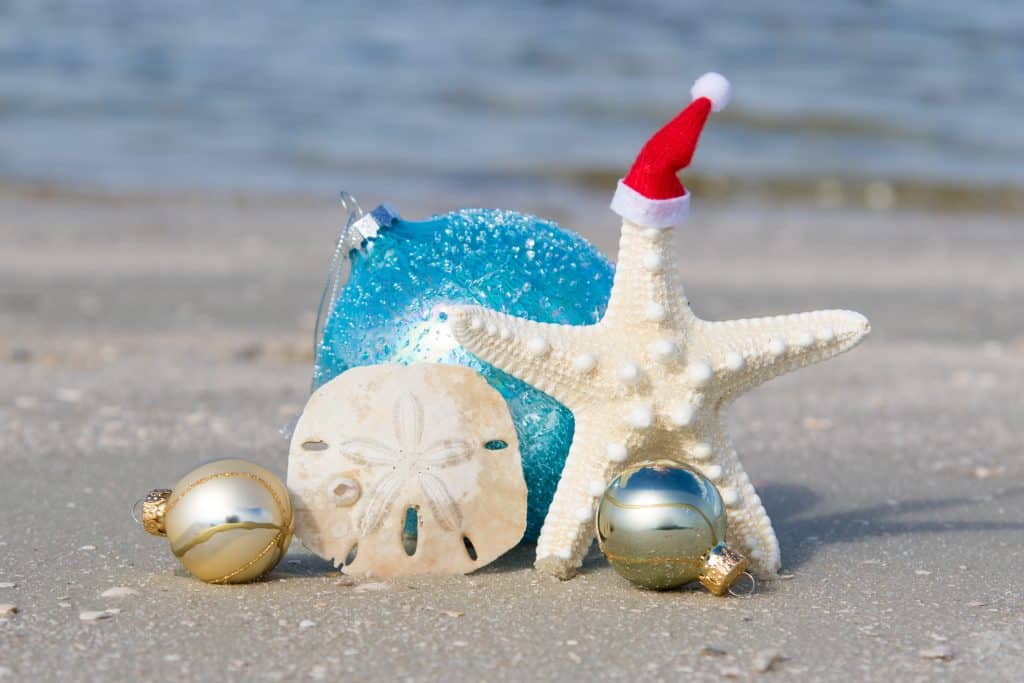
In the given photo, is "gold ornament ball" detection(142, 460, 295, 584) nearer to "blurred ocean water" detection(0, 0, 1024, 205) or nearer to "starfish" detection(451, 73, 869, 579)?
"starfish" detection(451, 73, 869, 579)

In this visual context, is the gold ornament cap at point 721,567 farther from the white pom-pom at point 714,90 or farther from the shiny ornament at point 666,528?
the white pom-pom at point 714,90

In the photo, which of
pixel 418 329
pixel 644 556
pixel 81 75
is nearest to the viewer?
pixel 644 556

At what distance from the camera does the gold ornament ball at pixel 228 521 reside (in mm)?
2764

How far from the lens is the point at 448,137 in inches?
548

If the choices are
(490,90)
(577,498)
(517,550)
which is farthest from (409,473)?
(490,90)

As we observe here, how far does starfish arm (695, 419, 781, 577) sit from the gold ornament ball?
0.95m

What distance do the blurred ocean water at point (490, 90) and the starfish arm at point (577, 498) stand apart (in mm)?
9104

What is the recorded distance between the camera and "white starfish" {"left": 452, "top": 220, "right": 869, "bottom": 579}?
2.85 metres

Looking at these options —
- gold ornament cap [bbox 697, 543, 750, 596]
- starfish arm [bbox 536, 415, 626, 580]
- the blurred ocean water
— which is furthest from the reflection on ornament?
the blurred ocean water

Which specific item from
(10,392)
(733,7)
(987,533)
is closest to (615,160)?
(733,7)

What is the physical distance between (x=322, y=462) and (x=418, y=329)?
39cm

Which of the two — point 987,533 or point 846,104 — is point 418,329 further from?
point 846,104

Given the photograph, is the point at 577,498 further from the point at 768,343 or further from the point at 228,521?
the point at 228,521

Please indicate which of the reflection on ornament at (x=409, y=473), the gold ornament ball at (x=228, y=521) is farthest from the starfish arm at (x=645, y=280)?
the gold ornament ball at (x=228, y=521)
